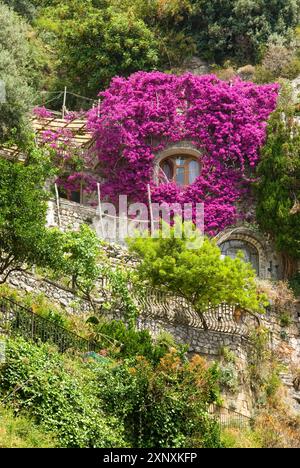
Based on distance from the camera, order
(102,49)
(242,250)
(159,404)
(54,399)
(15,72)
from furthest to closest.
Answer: (102,49)
(15,72)
(242,250)
(159,404)
(54,399)

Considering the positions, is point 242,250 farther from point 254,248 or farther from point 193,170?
point 193,170

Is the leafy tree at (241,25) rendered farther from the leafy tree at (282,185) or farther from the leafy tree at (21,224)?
the leafy tree at (21,224)

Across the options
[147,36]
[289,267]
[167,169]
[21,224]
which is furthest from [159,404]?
[147,36]

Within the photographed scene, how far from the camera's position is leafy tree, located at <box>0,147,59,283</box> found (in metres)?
23.1

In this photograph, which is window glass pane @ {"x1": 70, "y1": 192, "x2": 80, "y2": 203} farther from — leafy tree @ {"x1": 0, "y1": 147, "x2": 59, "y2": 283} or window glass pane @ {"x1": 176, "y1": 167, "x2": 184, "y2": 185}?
leafy tree @ {"x1": 0, "y1": 147, "x2": 59, "y2": 283}

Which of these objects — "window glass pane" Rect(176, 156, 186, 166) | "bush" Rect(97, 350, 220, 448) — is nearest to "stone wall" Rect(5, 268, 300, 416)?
"bush" Rect(97, 350, 220, 448)

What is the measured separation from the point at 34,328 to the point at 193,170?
13.3 metres

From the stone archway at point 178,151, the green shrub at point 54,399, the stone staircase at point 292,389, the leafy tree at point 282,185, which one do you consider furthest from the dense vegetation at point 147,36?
the green shrub at point 54,399

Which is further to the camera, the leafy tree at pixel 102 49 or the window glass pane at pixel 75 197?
the leafy tree at pixel 102 49

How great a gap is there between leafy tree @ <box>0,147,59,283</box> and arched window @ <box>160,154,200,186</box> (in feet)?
32.1

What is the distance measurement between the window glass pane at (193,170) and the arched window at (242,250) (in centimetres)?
245

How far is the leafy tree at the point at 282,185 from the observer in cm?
3083

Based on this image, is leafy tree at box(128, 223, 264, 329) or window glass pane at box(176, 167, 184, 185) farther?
window glass pane at box(176, 167, 184, 185)

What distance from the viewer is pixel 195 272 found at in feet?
85.5
